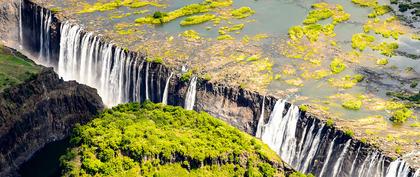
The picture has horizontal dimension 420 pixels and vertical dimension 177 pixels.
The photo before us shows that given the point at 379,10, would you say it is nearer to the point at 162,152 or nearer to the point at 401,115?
the point at 401,115

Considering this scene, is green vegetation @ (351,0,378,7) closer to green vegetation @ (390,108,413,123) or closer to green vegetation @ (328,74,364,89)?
green vegetation @ (328,74,364,89)

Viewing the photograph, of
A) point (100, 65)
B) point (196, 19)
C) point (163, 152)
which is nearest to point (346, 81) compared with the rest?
point (196, 19)

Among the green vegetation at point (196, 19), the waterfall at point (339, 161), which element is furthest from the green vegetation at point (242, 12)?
the waterfall at point (339, 161)

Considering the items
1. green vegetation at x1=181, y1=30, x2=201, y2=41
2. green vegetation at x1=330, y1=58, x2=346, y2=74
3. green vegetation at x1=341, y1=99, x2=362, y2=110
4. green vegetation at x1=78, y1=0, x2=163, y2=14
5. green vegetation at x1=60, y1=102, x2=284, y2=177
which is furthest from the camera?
green vegetation at x1=78, y1=0, x2=163, y2=14

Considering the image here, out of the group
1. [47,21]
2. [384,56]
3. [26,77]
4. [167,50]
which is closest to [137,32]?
[167,50]

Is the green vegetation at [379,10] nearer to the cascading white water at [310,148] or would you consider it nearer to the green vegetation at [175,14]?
the green vegetation at [175,14]

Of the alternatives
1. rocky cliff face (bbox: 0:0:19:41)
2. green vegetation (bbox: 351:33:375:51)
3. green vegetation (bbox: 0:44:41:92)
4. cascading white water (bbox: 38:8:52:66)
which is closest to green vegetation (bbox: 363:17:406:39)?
green vegetation (bbox: 351:33:375:51)
